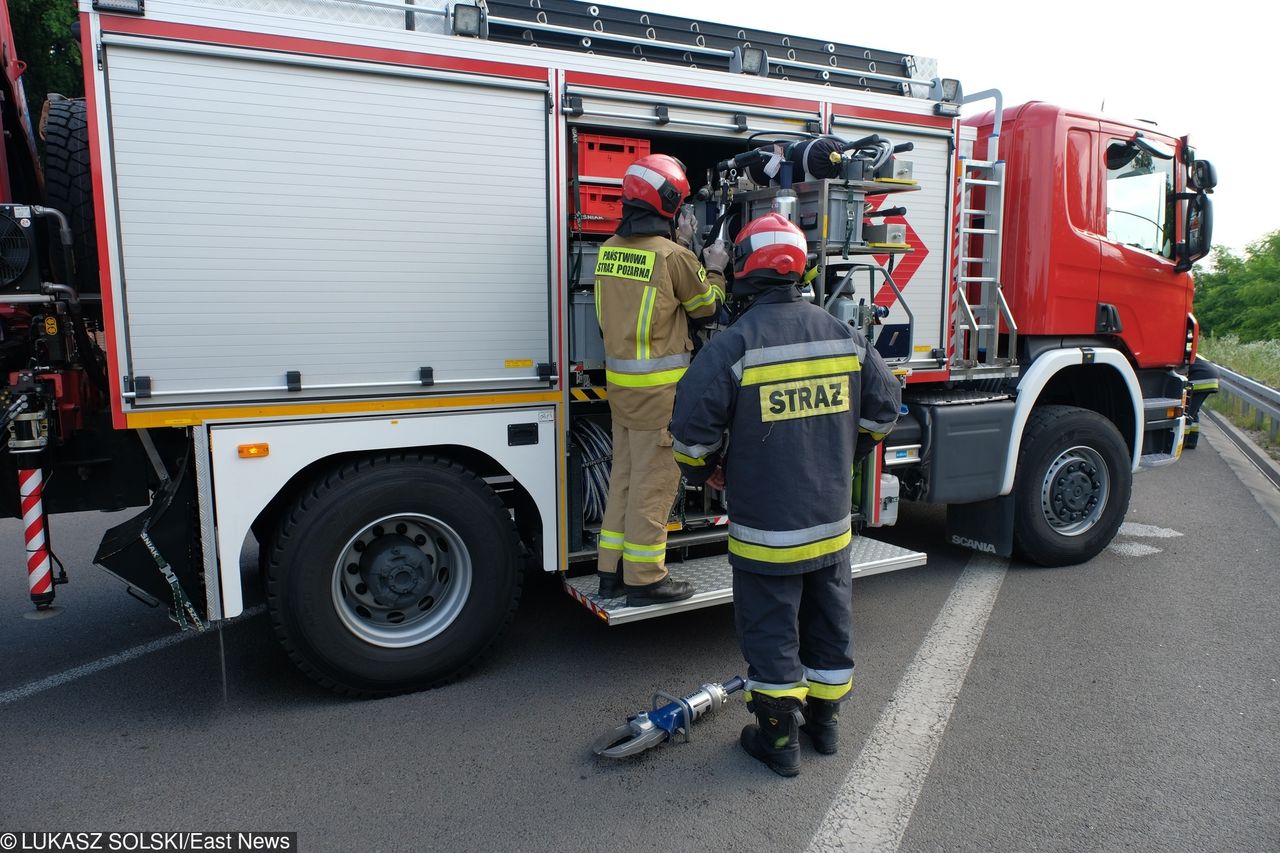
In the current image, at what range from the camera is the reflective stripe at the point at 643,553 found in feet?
13.5

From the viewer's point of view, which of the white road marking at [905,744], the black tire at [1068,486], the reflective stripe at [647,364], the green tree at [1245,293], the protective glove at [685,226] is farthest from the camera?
the green tree at [1245,293]

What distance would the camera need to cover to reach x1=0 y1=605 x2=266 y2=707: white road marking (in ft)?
13.1

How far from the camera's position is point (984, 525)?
5.93 meters

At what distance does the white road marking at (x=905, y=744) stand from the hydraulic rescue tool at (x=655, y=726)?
2.08ft

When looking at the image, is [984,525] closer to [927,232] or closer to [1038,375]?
[1038,375]

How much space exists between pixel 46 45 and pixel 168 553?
36.6 ft

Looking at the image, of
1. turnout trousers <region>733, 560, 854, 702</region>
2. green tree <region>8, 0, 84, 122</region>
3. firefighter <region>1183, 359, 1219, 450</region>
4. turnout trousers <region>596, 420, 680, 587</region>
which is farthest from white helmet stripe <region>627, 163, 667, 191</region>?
green tree <region>8, 0, 84, 122</region>

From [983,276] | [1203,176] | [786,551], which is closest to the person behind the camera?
[786,551]

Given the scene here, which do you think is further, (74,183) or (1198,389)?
(1198,389)

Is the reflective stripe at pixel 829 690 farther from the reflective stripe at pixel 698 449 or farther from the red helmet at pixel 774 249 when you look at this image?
the red helmet at pixel 774 249

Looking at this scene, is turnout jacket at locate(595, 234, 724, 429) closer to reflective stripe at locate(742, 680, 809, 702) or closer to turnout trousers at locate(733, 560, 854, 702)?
turnout trousers at locate(733, 560, 854, 702)

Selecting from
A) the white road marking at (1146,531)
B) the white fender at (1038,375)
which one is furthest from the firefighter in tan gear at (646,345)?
the white road marking at (1146,531)

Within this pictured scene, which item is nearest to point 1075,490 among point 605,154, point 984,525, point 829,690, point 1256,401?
point 984,525

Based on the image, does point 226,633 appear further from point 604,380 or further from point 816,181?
point 816,181
